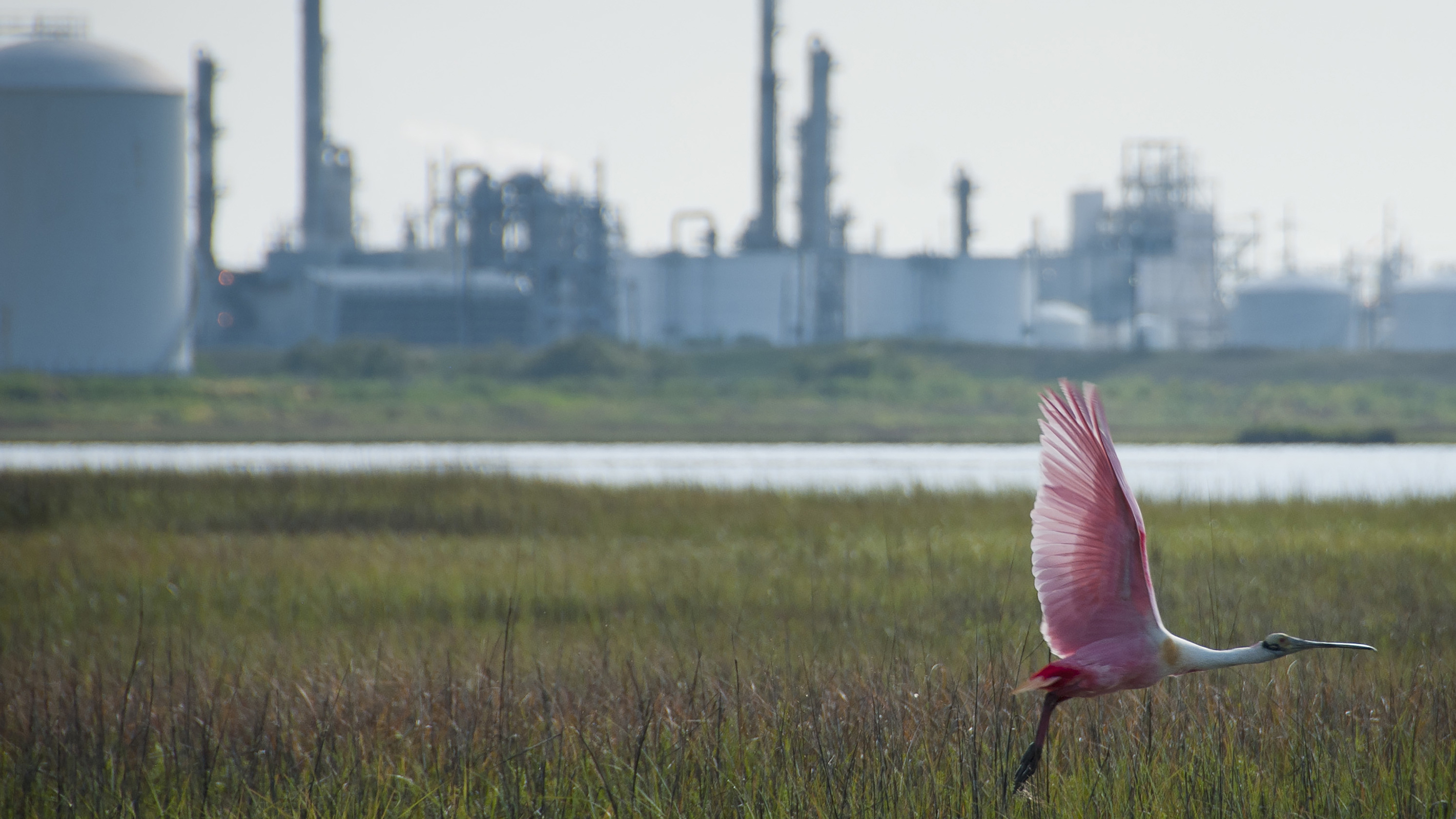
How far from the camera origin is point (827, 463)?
100.0ft

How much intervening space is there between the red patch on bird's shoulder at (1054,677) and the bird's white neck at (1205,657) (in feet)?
0.75

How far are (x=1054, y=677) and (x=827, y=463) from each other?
88.3ft

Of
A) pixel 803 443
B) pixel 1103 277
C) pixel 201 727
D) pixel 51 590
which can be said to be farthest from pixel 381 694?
pixel 1103 277

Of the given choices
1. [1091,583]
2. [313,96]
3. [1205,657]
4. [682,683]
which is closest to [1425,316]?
[313,96]

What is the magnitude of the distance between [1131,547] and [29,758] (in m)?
4.56

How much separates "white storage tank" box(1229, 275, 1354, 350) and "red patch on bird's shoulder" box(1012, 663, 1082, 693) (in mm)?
71135

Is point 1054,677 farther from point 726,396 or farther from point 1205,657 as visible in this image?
point 726,396

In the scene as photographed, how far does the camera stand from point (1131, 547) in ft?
11.5

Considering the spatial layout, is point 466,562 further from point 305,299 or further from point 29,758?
point 305,299

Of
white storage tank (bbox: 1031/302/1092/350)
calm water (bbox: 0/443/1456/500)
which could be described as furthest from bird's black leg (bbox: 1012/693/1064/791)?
white storage tank (bbox: 1031/302/1092/350)

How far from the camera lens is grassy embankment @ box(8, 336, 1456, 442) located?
1654 inches

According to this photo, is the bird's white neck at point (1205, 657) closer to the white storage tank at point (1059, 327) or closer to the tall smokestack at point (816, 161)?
the tall smokestack at point (816, 161)

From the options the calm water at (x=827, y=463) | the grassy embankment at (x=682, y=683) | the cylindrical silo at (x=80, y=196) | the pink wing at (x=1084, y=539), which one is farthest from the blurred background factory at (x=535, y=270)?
the pink wing at (x=1084, y=539)

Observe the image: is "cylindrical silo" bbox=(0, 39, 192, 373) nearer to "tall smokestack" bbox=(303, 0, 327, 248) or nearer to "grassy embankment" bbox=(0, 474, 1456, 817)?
"tall smokestack" bbox=(303, 0, 327, 248)
